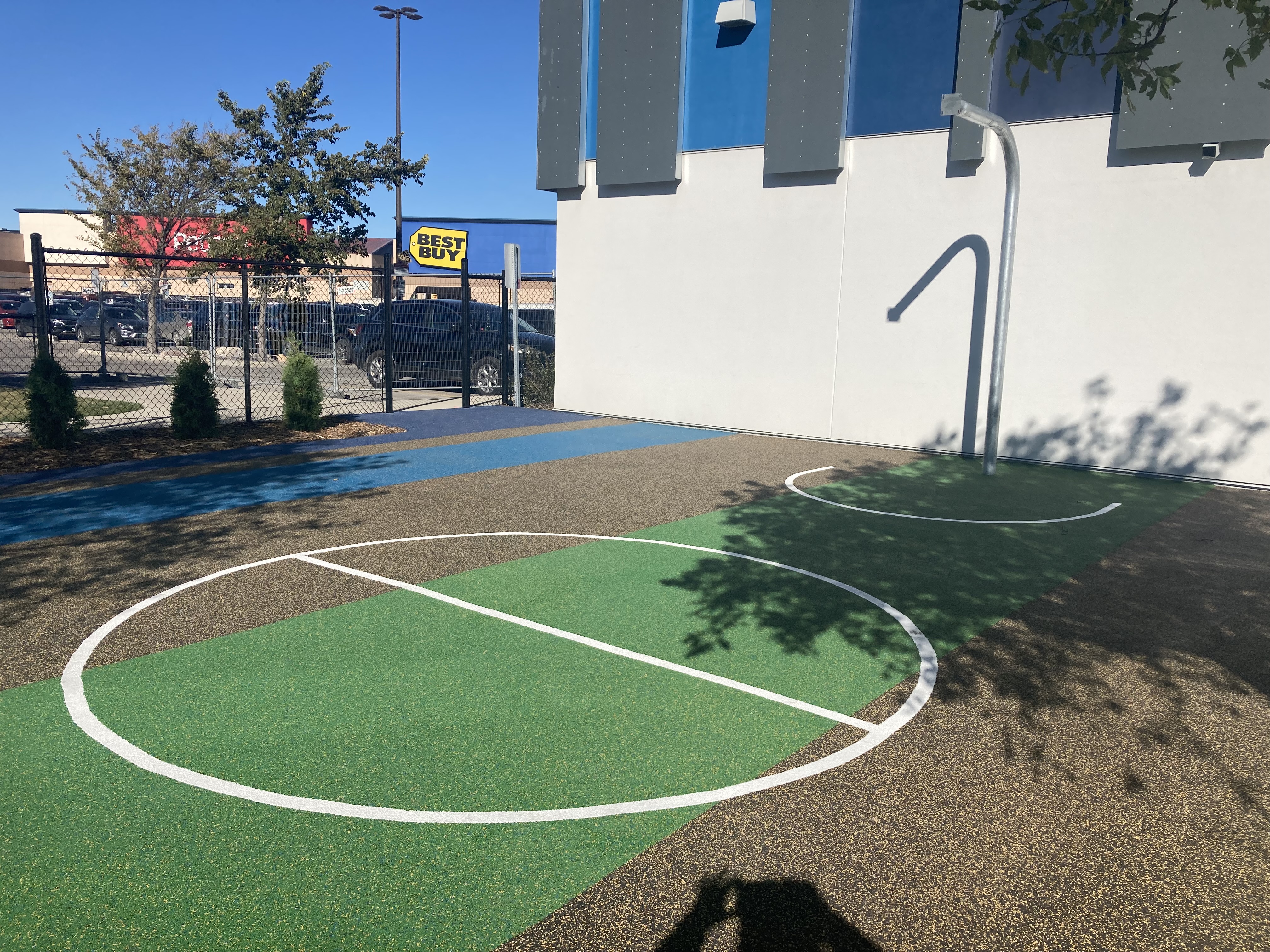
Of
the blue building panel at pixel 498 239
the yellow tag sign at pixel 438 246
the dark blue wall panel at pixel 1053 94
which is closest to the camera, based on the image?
the dark blue wall panel at pixel 1053 94

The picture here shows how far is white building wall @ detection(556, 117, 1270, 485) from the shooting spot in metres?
11.6

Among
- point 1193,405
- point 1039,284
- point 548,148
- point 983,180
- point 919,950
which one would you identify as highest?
point 548,148

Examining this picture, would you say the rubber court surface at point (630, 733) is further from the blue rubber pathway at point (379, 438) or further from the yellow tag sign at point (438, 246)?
the yellow tag sign at point (438, 246)

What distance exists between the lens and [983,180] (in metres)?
13.0

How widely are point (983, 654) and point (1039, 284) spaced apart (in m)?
8.68

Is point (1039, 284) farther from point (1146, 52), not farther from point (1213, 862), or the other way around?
point (1213, 862)

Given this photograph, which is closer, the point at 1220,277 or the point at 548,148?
the point at 1220,277

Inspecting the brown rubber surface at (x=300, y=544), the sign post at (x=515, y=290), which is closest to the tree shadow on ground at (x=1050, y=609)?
the brown rubber surface at (x=300, y=544)

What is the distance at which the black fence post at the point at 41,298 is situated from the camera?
11.4 meters

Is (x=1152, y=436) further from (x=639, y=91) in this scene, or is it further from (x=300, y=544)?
(x=300, y=544)

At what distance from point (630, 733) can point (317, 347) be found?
625 inches

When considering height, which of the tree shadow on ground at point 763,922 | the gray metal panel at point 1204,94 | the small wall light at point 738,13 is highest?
the small wall light at point 738,13

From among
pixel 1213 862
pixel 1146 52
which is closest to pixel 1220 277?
pixel 1146 52

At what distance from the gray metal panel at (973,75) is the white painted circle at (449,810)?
952cm
